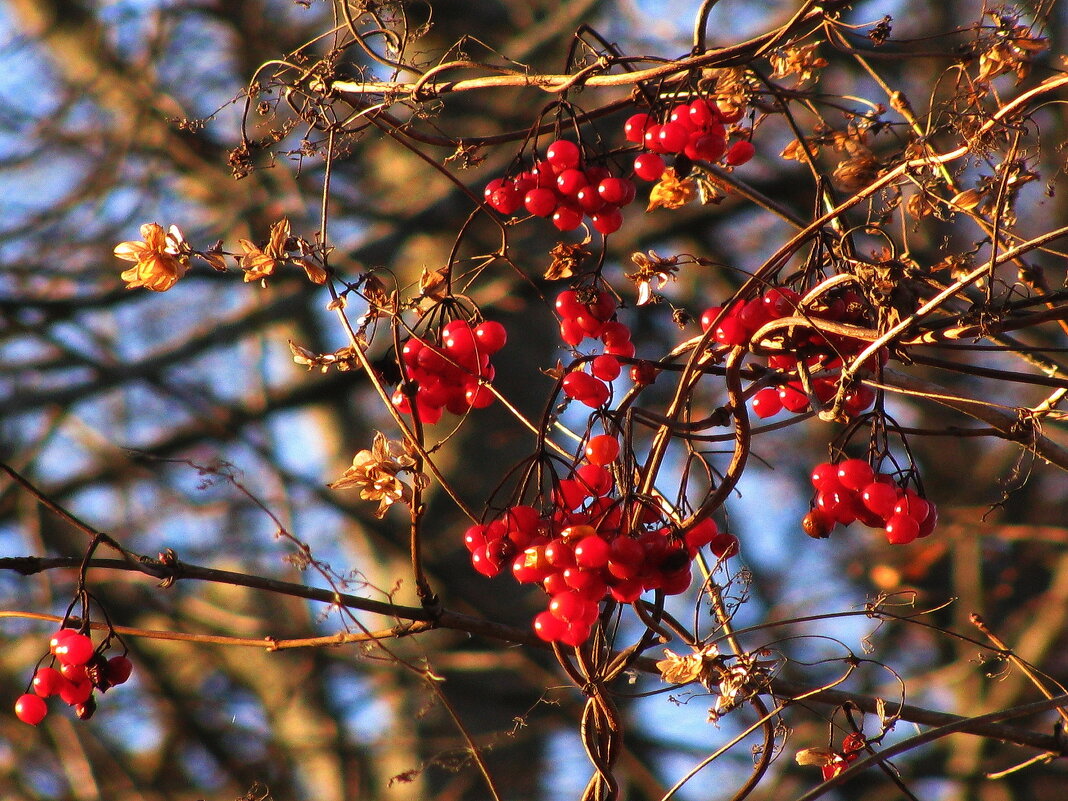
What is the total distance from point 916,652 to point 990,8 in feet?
18.8

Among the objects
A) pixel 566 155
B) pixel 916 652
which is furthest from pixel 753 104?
pixel 916 652

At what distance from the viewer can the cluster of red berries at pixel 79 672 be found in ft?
3.54

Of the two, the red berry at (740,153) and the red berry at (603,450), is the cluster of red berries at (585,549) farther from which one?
the red berry at (740,153)

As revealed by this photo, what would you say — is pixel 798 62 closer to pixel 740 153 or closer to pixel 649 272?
pixel 740 153

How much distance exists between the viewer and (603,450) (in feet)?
3.45

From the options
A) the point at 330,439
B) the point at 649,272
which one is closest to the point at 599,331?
the point at 649,272

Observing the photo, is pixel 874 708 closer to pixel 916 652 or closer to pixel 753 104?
pixel 753 104

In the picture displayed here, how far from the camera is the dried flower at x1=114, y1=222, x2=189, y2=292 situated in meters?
1.15

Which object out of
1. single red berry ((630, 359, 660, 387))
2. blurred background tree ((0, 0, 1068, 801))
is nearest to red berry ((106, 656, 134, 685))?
single red berry ((630, 359, 660, 387))

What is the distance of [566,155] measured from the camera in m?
1.19

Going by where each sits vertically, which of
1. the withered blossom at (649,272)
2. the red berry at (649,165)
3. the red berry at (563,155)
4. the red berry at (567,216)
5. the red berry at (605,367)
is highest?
the red berry at (649,165)

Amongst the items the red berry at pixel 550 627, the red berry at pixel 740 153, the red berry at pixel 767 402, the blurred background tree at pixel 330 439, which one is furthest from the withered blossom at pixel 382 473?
the blurred background tree at pixel 330 439

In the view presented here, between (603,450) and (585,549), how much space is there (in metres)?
0.16

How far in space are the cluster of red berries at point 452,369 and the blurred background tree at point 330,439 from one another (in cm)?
250
